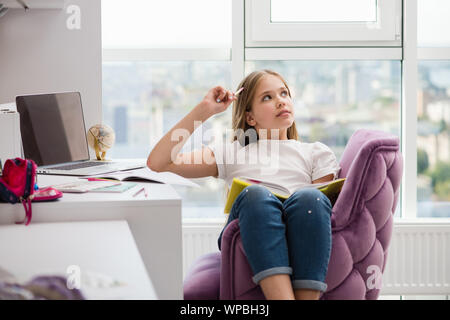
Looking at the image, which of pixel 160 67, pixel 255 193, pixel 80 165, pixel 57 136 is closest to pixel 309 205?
pixel 255 193

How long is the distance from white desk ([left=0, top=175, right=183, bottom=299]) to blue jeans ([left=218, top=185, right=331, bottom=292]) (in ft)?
0.68

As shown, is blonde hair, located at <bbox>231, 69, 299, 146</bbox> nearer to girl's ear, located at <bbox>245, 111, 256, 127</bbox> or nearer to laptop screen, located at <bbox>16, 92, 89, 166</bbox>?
girl's ear, located at <bbox>245, 111, 256, 127</bbox>

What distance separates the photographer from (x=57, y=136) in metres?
1.85

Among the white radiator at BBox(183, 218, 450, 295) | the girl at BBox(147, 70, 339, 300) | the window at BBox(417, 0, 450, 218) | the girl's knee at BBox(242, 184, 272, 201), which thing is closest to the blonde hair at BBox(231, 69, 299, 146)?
the girl at BBox(147, 70, 339, 300)

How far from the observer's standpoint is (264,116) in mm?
1708

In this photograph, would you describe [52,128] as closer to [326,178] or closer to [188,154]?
[188,154]

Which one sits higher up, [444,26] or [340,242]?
[444,26]

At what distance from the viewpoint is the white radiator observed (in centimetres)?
237

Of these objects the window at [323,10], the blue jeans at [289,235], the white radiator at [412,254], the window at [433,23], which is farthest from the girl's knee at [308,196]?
the window at [433,23]

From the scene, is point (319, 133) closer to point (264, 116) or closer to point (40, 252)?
point (264, 116)

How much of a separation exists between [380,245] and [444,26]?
153 centimetres

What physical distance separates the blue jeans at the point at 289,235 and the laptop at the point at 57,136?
0.53 m
